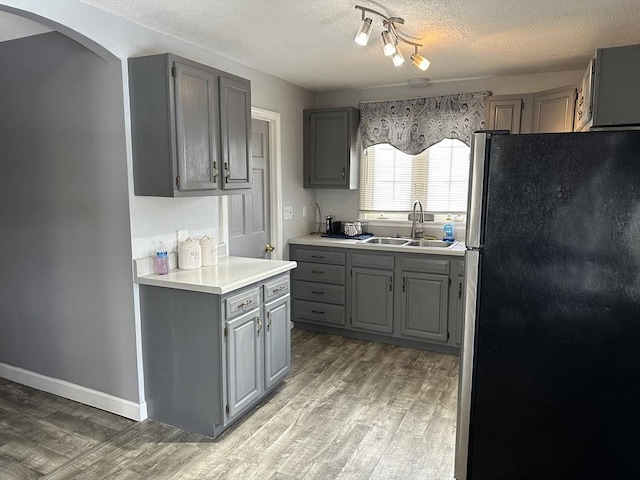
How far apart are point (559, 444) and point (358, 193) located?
3570 mm

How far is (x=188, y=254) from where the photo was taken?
2953 mm

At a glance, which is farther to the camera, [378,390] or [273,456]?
[378,390]

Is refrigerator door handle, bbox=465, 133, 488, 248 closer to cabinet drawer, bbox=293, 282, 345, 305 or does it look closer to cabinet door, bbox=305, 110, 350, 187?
cabinet drawer, bbox=293, 282, 345, 305

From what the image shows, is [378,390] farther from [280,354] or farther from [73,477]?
[73,477]

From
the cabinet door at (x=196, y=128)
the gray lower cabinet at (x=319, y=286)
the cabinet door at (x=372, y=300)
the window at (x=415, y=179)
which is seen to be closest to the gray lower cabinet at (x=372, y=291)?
the cabinet door at (x=372, y=300)

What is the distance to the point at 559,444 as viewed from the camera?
53.1 inches

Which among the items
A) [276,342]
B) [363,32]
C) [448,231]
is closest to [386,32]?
[363,32]

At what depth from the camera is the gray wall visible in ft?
9.05

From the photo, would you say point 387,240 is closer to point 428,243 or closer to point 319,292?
point 428,243

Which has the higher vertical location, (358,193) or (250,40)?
(250,40)

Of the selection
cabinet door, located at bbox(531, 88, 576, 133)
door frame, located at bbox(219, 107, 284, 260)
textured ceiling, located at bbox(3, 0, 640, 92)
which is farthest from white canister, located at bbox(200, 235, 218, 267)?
cabinet door, located at bbox(531, 88, 576, 133)

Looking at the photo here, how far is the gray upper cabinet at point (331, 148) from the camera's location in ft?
14.7

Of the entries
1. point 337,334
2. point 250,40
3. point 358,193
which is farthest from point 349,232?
point 250,40

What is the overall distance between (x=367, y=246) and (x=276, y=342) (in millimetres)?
1368
